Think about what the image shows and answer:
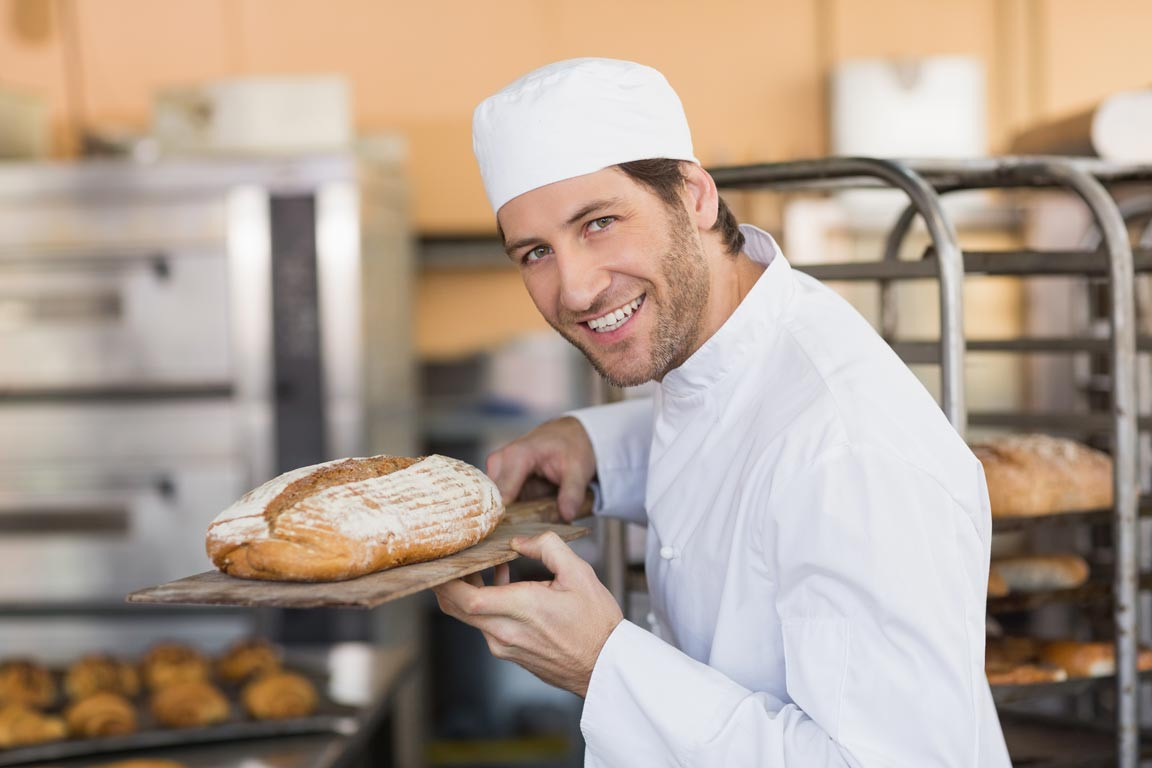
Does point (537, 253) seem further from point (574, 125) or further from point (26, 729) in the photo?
point (26, 729)

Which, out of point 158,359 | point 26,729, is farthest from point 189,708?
point 158,359

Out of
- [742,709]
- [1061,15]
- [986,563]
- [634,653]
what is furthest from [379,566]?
[1061,15]

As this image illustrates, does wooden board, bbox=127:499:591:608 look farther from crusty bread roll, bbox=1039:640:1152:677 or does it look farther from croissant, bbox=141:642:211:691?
croissant, bbox=141:642:211:691

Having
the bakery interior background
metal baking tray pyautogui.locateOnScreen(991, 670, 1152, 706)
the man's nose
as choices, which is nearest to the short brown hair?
the man's nose

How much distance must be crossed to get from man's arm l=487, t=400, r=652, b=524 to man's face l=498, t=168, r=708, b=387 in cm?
31

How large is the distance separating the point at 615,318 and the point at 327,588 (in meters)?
0.43

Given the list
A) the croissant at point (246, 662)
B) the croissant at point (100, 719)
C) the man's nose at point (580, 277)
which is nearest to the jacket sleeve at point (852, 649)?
the man's nose at point (580, 277)

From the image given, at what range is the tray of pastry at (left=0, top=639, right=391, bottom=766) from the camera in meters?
1.91

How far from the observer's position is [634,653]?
3.61ft

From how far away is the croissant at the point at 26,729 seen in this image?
189cm

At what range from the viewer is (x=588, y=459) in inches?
62.1

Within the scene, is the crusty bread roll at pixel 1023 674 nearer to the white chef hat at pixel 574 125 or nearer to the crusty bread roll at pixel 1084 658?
the crusty bread roll at pixel 1084 658

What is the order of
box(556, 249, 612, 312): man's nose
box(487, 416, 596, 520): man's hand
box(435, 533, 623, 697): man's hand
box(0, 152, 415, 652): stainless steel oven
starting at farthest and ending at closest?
box(0, 152, 415, 652): stainless steel oven
box(487, 416, 596, 520): man's hand
box(556, 249, 612, 312): man's nose
box(435, 533, 623, 697): man's hand

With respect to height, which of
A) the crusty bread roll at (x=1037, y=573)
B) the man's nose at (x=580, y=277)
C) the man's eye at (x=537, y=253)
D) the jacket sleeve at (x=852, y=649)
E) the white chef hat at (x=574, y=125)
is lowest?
the crusty bread roll at (x=1037, y=573)
